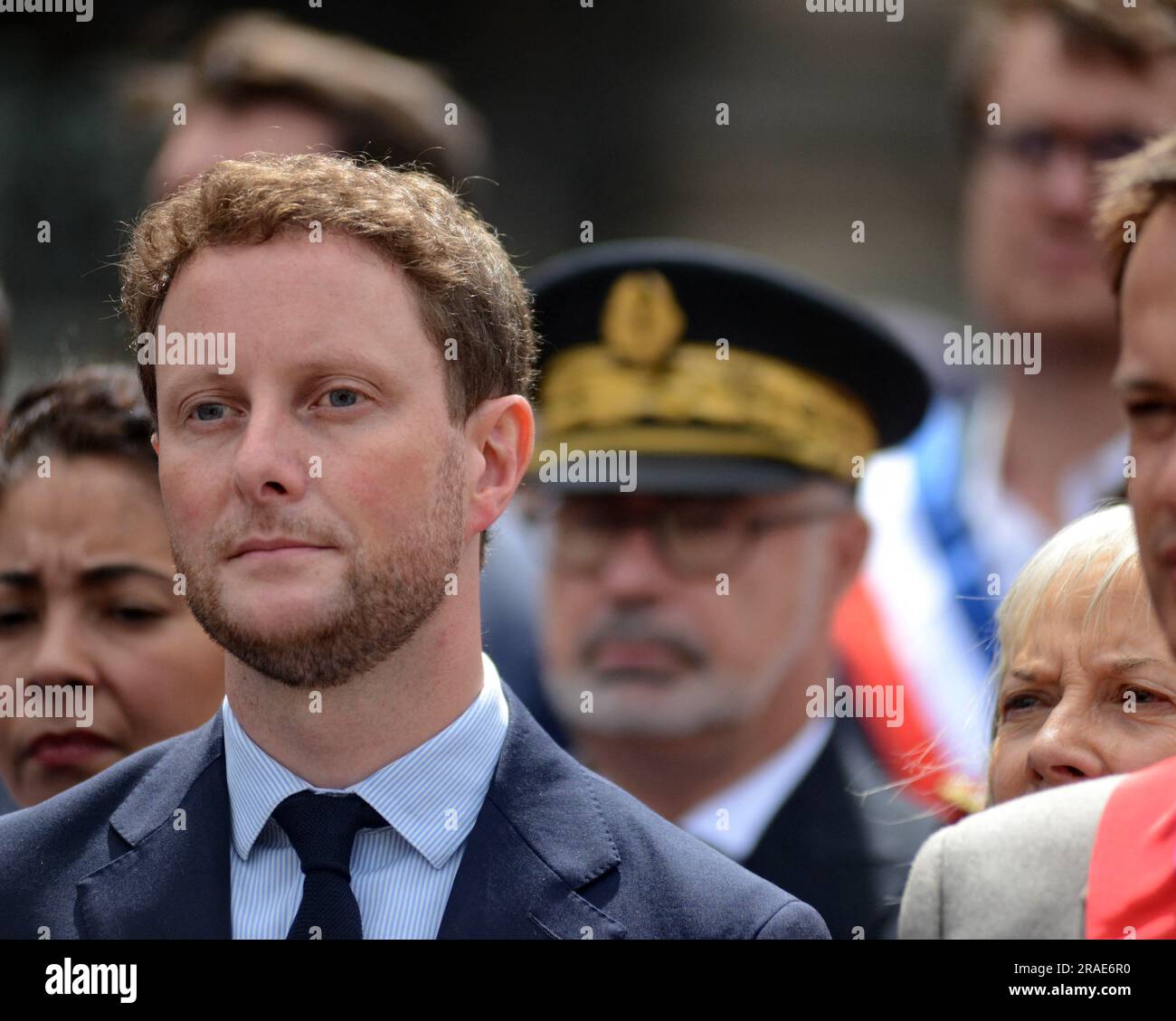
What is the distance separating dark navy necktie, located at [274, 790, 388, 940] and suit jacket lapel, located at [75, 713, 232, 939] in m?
0.11

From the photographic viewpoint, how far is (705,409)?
139 inches

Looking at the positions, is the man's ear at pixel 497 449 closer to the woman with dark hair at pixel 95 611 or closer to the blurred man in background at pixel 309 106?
the woman with dark hair at pixel 95 611

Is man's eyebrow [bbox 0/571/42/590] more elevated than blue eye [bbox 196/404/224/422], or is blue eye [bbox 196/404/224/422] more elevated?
blue eye [bbox 196/404/224/422]

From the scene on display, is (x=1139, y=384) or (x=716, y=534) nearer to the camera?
(x=1139, y=384)

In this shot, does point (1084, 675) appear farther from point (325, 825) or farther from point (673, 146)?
point (673, 146)

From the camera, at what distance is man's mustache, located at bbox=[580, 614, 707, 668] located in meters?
3.37

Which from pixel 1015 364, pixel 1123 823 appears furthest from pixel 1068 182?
pixel 1123 823

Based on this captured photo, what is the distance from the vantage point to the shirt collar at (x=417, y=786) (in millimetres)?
2113

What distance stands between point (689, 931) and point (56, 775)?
1.28m

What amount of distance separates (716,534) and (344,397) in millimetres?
1486

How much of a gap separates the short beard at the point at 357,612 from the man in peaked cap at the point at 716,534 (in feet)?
4.18

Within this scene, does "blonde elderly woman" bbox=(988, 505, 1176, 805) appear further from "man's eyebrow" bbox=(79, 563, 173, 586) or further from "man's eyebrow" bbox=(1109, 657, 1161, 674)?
"man's eyebrow" bbox=(79, 563, 173, 586)

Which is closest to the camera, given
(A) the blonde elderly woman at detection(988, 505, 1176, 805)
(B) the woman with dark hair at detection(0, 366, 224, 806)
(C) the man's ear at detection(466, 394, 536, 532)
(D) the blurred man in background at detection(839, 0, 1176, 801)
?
(C) the man's ear at detection(466, 394, 536, 532)

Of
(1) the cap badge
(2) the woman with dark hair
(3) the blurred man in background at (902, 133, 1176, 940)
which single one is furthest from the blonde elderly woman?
(2) the woman with dark hair
